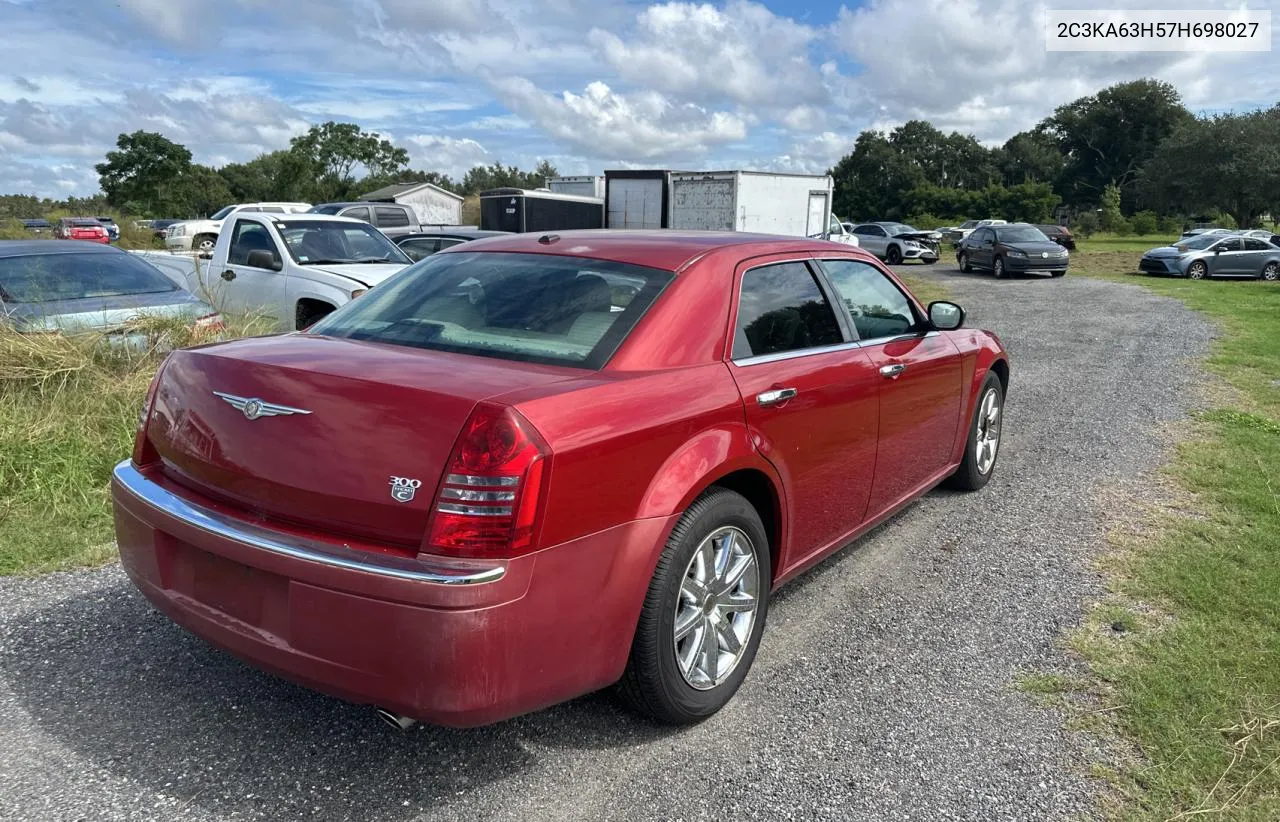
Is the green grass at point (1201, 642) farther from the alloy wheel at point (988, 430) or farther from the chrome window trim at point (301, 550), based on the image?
the chrome window trim at point (301, 550)

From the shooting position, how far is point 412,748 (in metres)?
2.89

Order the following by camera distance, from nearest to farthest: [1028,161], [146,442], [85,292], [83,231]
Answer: [146,442] → [85,292] → [83,231] → [1028,161]

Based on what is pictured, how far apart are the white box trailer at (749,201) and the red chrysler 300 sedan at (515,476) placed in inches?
735

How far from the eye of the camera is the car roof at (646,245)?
3363 millimetres

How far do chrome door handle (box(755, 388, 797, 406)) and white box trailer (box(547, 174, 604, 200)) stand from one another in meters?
24.5

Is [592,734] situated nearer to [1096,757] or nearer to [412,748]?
[412,748]

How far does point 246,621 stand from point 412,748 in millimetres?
726

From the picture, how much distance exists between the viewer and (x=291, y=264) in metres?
9.49

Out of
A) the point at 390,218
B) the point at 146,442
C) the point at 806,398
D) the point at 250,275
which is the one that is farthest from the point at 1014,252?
the point at 146,442

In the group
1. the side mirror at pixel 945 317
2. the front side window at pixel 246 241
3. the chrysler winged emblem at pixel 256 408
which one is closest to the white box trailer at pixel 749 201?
the front side window at pixel 246 241

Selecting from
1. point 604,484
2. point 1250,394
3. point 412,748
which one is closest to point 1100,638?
point 604,484

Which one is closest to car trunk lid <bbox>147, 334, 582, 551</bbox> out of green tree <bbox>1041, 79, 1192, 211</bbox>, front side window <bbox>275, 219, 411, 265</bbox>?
front side window <bbox>275, 219, 411, 265</bbox>

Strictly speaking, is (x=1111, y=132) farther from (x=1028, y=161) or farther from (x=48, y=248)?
(x=48, y=248)

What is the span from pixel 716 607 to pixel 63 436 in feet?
14.9
